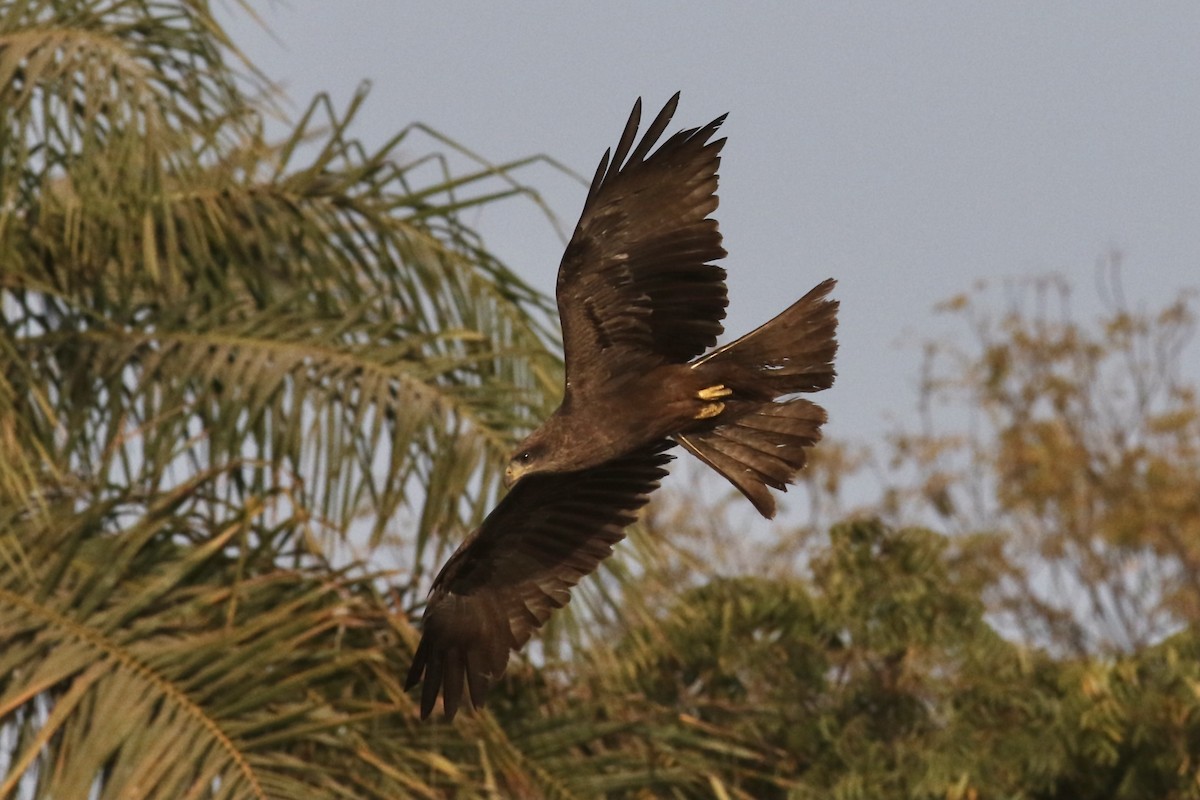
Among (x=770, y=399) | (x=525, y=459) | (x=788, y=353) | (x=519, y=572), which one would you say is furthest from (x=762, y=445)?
(x=519, y=572)

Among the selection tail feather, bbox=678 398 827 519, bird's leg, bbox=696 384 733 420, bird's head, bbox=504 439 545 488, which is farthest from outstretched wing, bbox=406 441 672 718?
bird's head, bbox=504 439 545 488

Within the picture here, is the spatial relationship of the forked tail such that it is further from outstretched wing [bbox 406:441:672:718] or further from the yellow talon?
outstretched wing [bbox 406:441:672:718]

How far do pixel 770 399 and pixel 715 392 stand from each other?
159mm

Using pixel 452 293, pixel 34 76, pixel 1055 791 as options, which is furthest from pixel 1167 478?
pixel 34 76

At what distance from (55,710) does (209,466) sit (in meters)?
1.52

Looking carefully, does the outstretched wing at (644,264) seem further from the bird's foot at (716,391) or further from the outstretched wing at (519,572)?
the outstretched wing at (519,572)

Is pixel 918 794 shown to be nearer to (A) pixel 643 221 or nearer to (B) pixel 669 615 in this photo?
(B) pixel 669 615

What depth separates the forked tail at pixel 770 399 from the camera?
5152mm

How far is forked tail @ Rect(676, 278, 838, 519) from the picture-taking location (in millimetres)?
5152

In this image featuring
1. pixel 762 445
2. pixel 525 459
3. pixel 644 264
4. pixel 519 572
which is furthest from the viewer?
pixel 519 572

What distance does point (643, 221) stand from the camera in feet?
16.5

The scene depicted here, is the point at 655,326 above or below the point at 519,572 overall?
above

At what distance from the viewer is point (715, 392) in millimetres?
5172

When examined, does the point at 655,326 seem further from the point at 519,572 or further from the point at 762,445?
the point at 519,572
